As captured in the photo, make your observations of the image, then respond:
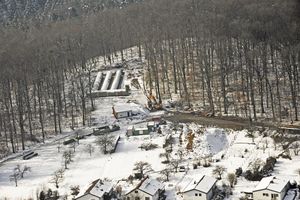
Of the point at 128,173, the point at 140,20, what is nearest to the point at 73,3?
the point at 140,20

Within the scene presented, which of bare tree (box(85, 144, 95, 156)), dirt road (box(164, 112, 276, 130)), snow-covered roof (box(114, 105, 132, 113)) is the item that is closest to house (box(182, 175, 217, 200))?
bare tree (box(85, 144, 95, 156))

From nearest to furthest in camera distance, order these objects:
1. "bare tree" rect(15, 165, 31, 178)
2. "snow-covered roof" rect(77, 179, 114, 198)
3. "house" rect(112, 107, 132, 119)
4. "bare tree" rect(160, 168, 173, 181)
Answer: "snow-covered roof" rect(77, 179, 114, 198)
"bare tree" rect(160, 168, 173, 181)
"bare tree" rect(15, 165, 31, 178)
"house" rect(112, 107, 132, 119)

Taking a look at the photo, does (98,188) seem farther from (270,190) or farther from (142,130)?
(142,130)

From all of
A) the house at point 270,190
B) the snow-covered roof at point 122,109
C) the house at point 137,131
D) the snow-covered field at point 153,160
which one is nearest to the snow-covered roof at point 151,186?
the snow-covered field at point 153,160

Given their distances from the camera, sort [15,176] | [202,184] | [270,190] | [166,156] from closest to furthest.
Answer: [270,190]
[202,184]
[15,176]
[166,156]

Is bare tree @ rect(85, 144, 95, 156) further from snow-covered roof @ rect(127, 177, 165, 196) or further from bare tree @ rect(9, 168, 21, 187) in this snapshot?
snow-covered roof @ rect(127, 177, 165, 196)

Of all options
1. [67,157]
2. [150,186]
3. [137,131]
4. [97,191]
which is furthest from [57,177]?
[137,131]

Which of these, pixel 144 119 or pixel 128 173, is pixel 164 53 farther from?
pixel 128 173
